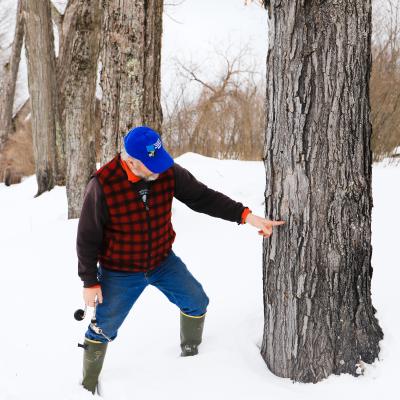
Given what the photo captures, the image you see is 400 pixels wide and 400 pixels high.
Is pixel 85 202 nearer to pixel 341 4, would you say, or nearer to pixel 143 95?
pixel 341 4

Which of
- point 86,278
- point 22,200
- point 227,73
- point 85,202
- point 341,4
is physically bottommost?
point 22,200

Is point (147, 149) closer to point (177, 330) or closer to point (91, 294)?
point (91, 294)

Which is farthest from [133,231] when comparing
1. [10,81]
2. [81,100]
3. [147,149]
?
[10,81]

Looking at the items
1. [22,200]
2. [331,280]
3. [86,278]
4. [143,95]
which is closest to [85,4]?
[143,95]

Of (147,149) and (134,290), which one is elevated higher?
(147,149)

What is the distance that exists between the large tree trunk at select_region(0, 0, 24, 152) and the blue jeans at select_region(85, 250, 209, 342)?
11399 mm

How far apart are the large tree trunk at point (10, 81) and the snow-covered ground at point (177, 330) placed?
30.7ft

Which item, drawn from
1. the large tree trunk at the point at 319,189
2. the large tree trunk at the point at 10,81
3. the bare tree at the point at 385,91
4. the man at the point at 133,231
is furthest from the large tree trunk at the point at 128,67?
the large tree trunk at the point at 10,81

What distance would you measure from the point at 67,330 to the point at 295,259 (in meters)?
1.85

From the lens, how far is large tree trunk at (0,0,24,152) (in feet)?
39.4

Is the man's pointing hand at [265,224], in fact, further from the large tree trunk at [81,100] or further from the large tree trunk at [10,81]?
the large tree trunk at [10,81]

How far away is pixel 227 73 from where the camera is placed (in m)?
→ 12.5

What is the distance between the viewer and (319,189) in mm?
1922

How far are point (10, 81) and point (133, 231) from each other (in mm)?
13180
